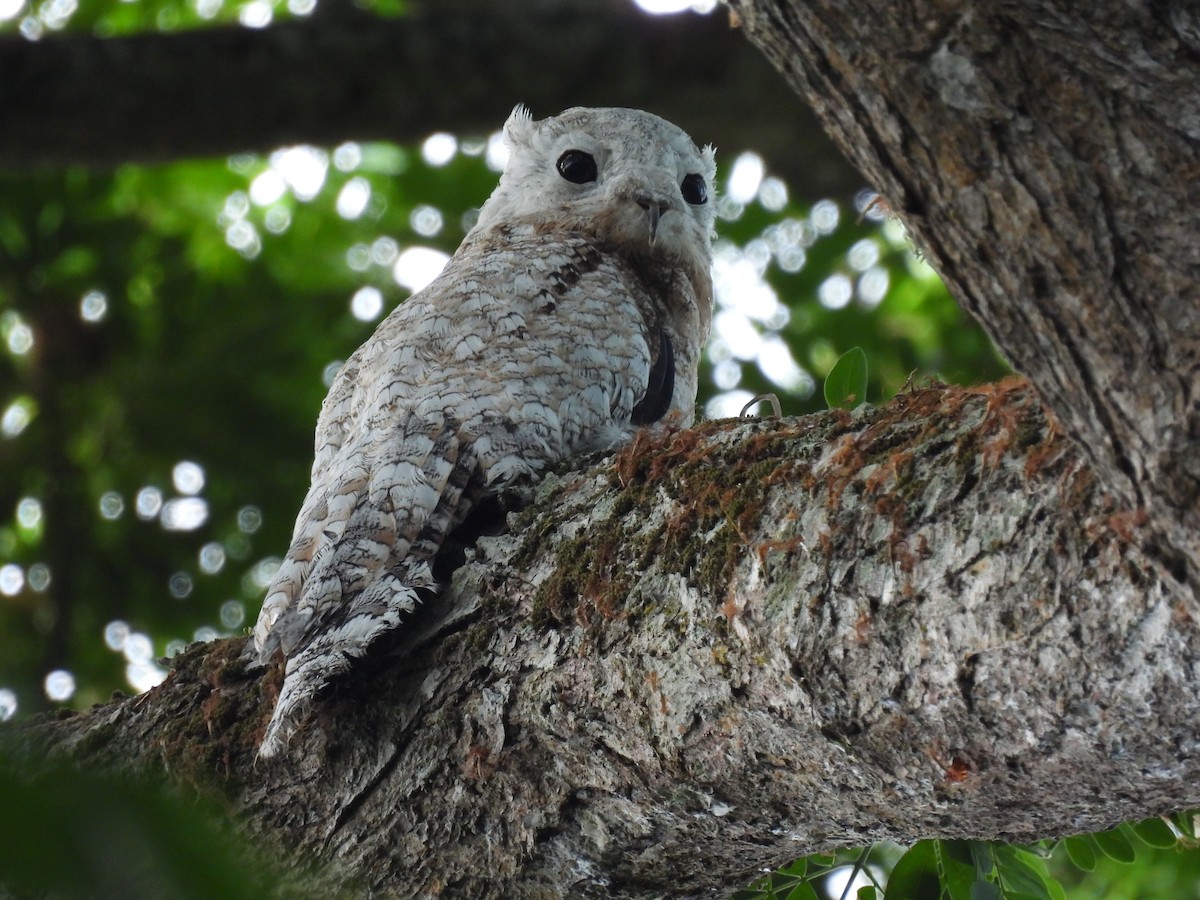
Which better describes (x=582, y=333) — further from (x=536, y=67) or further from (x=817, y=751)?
(x=536, y=67)

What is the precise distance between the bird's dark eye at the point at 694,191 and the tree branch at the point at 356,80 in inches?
43.5

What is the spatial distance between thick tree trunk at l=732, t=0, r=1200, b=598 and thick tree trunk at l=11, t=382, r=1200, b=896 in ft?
0.78

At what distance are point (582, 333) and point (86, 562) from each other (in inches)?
141

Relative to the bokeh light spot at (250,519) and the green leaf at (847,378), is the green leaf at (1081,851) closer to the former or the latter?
the green leaf at (847,378)

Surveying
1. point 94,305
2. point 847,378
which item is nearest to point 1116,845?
point 847,378

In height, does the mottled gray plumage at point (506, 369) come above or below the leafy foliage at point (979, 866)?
above

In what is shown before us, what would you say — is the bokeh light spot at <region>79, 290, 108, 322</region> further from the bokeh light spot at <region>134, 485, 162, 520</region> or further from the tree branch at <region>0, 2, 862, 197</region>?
the tree branch at <region>0, 2, 862, 197</region>

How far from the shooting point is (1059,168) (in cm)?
132

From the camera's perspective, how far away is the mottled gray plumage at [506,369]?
278cm

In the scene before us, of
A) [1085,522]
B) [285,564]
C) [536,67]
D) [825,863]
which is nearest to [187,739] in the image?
[285,564]

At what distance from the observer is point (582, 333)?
363 centimetres

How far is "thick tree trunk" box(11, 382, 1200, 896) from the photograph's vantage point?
1727 millimetres

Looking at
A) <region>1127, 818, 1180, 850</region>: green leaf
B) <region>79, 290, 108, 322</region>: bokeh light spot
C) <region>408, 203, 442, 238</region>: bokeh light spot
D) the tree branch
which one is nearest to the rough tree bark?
<region>1127, 818, 1180, 850</region>: green leaf

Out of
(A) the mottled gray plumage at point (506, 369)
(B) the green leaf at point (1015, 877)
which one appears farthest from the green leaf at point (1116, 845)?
(A) the mottled gray plumage at point (506, 369)
